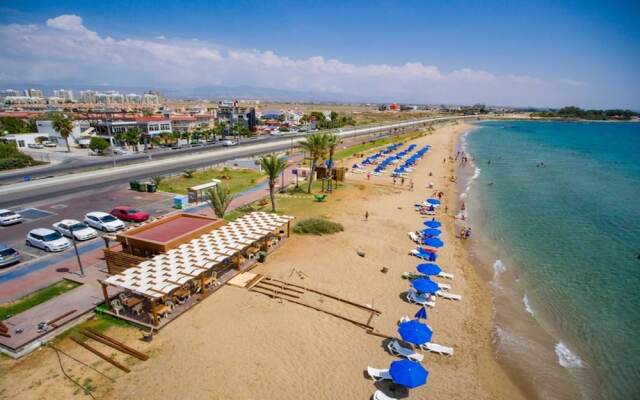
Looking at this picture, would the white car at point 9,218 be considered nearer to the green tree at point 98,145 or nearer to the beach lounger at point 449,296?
the beach lounger at point 449,296

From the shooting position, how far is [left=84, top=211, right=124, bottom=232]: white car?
24.7 metres

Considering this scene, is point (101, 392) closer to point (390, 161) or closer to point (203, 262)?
point (203, 262)

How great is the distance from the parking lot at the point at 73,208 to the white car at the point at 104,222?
152cm

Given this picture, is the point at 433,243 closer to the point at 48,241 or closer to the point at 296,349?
the point at 296,349

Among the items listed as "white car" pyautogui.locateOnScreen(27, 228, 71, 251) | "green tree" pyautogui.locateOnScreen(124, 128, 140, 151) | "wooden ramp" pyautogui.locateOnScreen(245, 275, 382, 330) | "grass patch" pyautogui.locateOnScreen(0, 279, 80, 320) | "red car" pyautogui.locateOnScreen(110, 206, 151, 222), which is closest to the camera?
"grass patch" pyautogui.locateOnScreen(0, 279, 80, 320)

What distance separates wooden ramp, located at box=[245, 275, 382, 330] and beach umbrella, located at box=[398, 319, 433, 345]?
6.39 feet

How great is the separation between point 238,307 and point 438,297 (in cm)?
1139

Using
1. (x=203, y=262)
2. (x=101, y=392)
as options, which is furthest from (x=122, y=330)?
(x=203, y=262)

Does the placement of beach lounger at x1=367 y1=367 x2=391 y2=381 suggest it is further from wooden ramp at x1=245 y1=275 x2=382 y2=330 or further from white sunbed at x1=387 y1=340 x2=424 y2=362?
wooden ramp at x1=245 y1=275 x2=382 y2=330

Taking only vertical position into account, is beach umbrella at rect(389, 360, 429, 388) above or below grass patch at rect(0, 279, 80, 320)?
above

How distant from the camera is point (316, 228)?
26.3 metres

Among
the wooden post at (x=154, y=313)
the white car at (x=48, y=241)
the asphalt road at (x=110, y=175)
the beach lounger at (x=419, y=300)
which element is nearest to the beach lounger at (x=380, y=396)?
the beach lounger at (x=419, y=300)

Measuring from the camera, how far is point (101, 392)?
11.2 meters

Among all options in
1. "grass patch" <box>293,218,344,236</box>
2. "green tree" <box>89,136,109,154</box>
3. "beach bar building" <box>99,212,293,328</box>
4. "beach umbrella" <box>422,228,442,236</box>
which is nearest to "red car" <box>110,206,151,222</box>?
"beach bar building" <box>99,212,293,328</box>
